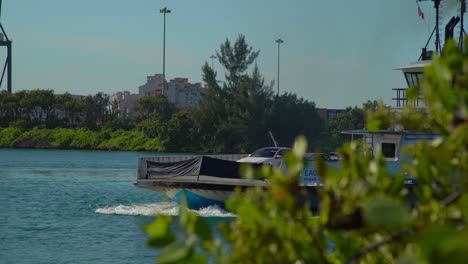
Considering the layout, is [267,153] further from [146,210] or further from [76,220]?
[76,220]

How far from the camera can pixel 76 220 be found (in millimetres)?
24312

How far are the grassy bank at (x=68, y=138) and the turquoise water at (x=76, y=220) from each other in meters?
55.7

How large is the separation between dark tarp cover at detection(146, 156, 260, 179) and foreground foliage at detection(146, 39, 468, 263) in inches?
783

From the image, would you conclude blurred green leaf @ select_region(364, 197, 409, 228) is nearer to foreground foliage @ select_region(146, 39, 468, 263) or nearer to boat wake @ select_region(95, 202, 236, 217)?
foreground foliage @ select_region(146, 39, 468, 263)

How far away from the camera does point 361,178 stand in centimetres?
229

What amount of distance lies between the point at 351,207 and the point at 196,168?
68.8 ft

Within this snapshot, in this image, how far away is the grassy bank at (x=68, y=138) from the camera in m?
95.9

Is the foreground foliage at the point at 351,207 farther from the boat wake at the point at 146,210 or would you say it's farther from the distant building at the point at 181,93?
the distant building at the point at 181,93

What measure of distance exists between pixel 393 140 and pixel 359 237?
1881 cm

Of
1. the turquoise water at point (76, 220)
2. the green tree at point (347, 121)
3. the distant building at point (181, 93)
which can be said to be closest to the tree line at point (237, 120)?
the green tree at point (347, 121)

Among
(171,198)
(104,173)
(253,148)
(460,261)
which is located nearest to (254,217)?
(460,261)

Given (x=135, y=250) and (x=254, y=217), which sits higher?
(x=254, y=217)

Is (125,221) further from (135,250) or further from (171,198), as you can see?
(135,250)

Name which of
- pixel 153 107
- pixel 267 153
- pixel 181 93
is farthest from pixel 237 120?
pixel 181 93
